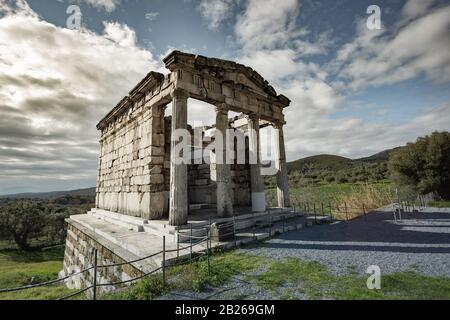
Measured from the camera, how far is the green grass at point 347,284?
11.9 ft

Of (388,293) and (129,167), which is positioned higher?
(129,167)

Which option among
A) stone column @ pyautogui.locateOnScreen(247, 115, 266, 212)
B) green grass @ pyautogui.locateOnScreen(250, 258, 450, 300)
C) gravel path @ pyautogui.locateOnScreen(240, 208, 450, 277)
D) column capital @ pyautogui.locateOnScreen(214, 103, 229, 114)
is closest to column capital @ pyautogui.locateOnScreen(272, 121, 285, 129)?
stone column @ pyautogui.locateOnScreen(247, 115, 266, 212)

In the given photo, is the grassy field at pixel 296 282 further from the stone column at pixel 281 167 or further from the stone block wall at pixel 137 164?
the stone column at pixel 281 167

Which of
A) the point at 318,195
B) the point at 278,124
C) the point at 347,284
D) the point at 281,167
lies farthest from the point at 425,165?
the point at 347,284

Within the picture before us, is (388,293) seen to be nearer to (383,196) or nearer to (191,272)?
(191,272)

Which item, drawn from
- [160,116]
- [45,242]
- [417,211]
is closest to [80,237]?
[160,116]

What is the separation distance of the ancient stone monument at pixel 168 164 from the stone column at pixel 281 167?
2.0 inches

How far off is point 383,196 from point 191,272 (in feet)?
52.5

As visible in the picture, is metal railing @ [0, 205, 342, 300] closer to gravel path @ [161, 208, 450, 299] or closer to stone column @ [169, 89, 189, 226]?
stone column @ [169, 89, 189, 226]

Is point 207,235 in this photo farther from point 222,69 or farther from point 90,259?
point 222,69

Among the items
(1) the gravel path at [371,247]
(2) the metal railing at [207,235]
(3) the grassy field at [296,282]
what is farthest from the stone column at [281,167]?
(3) the grassy field at [296,282]

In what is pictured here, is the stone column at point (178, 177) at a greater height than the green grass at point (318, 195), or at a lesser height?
greater

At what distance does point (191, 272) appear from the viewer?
462 cm
